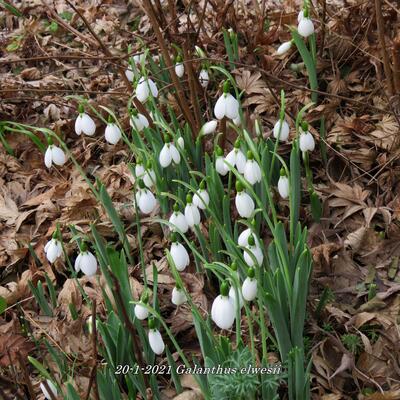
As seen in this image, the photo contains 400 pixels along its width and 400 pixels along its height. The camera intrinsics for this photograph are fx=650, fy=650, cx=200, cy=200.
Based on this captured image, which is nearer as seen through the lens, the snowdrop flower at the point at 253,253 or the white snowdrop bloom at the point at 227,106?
the snowdrop flower at the point at 253,253

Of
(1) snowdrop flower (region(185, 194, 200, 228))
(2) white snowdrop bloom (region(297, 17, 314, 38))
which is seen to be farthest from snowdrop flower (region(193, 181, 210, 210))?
(2) white snowdrop bloom (region(297, 17, 314, 38))

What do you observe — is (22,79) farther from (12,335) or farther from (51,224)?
(12,335)

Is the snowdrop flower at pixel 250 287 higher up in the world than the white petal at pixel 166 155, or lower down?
lower down

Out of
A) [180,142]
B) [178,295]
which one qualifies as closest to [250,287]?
[178,295]

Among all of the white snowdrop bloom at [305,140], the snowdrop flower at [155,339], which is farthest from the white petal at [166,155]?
the snowdrop flower at [155,339]

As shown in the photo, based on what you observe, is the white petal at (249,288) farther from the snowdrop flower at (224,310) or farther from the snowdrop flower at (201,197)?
the snowdrop flower at (201,197)

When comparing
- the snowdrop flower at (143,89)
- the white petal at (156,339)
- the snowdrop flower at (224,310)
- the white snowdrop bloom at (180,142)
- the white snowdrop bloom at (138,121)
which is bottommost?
the white petal at (156,339)

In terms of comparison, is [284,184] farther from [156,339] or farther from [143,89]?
[143,89]

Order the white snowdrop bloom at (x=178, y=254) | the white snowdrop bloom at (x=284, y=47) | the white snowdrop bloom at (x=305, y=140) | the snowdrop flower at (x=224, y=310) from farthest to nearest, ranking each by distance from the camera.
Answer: the white snowdrop bloom at (x=284, y=47) < the white snowdrop bloom at (x=305, y=140) < the white snowdrop bloom at (x=178, y=254) < the snowdrop flower at (x=224, y=310)

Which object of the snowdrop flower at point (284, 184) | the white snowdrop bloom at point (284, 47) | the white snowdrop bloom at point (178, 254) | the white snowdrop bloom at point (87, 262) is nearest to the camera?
the white snowdrop bloom at point (178, 254)

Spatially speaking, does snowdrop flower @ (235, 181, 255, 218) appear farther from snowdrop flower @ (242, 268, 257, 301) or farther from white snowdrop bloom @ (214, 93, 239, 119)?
white snowdrop bloom @ (214, 93, 239, 119)
